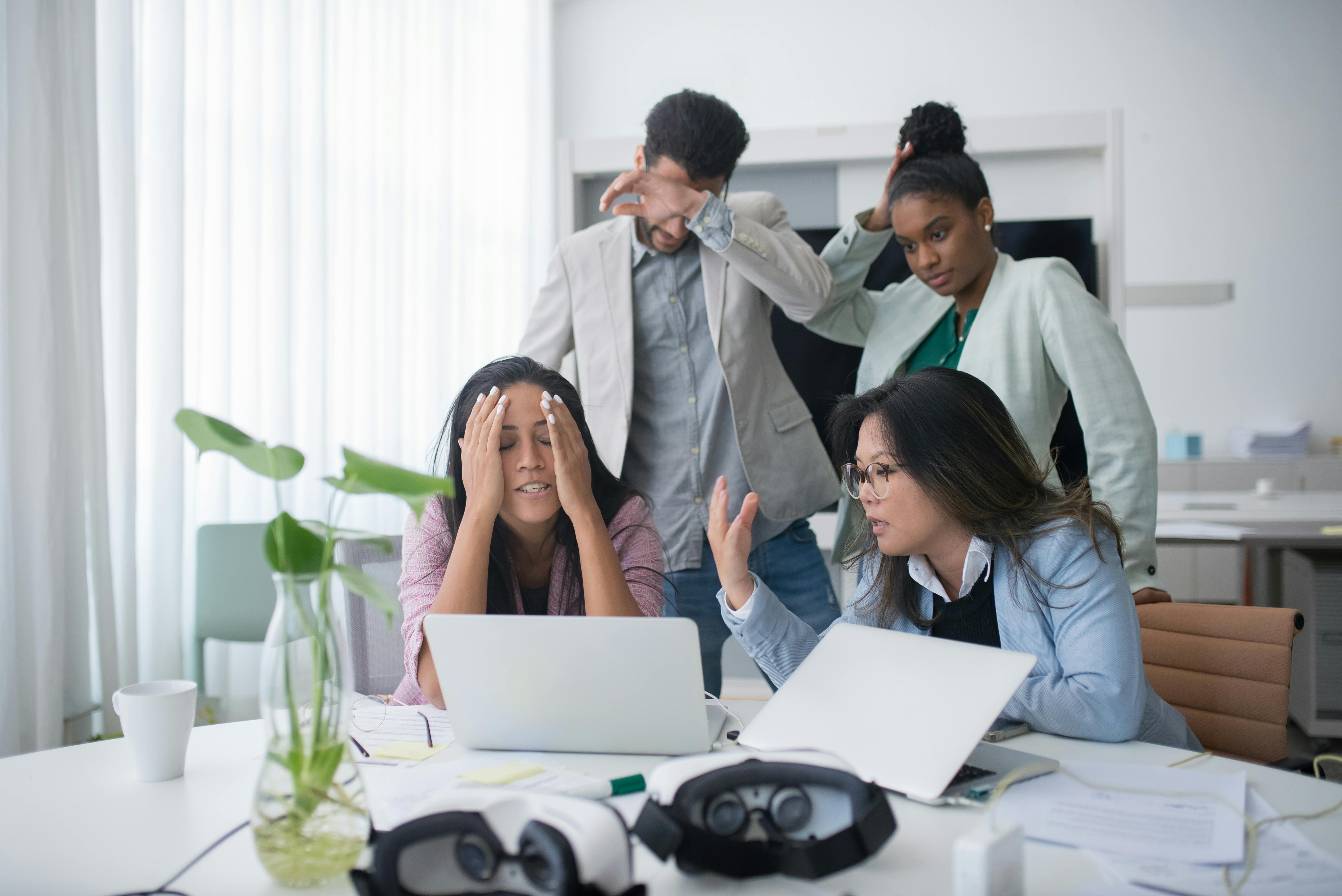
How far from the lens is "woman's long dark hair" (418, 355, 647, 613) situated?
155 cm

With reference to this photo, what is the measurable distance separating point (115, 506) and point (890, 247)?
2.36m

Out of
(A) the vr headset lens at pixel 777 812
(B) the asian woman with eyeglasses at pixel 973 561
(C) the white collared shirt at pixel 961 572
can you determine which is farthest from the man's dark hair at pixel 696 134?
(A) the vr headset lens at pixel 777 812

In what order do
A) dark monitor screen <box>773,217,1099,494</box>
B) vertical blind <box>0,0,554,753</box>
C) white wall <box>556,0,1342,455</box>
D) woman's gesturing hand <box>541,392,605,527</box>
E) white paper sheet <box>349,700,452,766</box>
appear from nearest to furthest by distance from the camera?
white paper sheet <box>349,700,452,766</box>
woman's gesturing hand <box>541,392,605,527</box>
vertical blind <box>0,0,554,753</box>
dark monitor screen <box>773,217,1099,494</box>
white wall <box>556,0,1342,455</box>

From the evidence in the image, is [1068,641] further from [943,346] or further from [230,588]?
[230,588]

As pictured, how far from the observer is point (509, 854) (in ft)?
2.15

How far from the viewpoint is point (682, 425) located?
202 centimetres

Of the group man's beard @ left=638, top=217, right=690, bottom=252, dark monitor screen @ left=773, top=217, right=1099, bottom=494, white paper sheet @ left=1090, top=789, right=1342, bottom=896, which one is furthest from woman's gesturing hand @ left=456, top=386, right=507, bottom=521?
dark monitor screen @ left=773, top=217, right=1099, bottom=494

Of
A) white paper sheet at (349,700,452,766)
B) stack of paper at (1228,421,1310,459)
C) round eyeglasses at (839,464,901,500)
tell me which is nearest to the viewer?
white paper sheet at (349,700,452,766)

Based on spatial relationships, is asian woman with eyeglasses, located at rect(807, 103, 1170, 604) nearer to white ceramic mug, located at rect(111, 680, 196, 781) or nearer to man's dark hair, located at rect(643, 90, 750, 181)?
man's dark hair, located at rect(643, 90, 750, 181)

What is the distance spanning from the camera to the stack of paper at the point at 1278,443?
4707 mm

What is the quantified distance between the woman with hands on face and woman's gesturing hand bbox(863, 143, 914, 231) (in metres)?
0.84

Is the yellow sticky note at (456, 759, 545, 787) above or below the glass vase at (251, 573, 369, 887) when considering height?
below

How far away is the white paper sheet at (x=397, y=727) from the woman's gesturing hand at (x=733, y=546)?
0.40 metres

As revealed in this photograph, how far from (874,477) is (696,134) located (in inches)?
34.1
